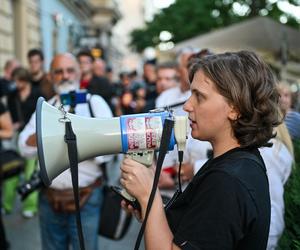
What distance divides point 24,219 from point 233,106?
15.7 ft

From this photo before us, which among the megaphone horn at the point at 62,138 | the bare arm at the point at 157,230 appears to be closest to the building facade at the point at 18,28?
the megaphone horn at the point at 62,138

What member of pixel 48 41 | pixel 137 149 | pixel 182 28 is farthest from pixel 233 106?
pixel 182 28

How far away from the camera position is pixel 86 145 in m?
1.75

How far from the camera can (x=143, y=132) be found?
1662mm

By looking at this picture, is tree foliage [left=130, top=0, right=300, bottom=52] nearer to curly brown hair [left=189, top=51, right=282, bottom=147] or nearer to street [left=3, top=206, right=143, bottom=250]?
street [left=3, top=206, right=143, bottom=250]

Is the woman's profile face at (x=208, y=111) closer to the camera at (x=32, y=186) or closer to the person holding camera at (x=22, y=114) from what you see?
the camera at (x=32, y=186)

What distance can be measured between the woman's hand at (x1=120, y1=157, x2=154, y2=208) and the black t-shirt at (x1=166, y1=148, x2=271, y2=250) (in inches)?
5.6

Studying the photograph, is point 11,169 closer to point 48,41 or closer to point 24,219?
point 24,219

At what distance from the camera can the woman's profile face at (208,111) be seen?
1.59 m

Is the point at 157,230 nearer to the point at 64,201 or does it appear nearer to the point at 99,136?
the point at 99,136

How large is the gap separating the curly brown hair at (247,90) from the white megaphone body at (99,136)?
17cm

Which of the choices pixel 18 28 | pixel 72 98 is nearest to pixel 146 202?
pixel 72 98

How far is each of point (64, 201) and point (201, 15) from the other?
26.6 m

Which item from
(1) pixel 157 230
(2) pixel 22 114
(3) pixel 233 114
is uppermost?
(3) pixel 233 114
